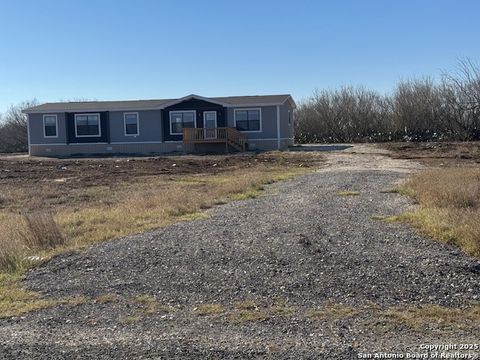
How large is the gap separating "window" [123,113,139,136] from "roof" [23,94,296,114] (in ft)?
1.86

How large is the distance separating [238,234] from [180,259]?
1662 mm

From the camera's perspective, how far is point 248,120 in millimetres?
37594

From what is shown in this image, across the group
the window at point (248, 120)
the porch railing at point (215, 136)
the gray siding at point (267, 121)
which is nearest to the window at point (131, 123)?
the porch railing at point (215, 136)

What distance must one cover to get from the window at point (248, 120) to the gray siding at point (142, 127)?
5.68 metres

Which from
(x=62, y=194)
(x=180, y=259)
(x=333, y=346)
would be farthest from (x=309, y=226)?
(x=62, y=194)

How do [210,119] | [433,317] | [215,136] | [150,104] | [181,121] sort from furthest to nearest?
[150,104]
[181,121]
[210,119]
[215,136]
[433,317]

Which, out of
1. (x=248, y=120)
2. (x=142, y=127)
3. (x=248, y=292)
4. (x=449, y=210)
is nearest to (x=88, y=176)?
(x=142, y=127)

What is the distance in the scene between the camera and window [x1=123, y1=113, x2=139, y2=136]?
127 ft

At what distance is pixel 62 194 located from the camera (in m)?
16.7

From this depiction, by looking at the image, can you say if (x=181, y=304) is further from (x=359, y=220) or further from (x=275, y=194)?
(x=275, y=194)

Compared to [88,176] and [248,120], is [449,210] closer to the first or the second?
[88,176]

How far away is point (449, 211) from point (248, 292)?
15.5ft

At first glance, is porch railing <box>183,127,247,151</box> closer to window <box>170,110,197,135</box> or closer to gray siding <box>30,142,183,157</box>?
window <box>170,110,197,135</box>

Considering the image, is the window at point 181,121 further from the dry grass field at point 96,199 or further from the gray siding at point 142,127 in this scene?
the dry grass field at point 96,199
